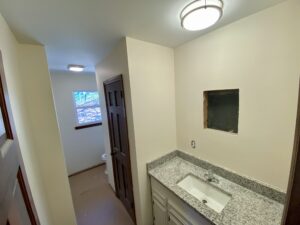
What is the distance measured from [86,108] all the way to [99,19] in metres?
2.70

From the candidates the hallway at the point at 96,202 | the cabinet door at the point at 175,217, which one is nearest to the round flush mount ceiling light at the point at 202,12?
the cabinet door at the point at 175,217

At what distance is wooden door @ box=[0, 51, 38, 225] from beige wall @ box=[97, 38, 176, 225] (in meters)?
0.99

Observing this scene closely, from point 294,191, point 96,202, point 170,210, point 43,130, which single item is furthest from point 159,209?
point 43,130

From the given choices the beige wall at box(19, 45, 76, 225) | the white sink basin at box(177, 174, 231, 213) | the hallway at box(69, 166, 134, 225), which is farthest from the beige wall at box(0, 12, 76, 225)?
the white sink basin at box(177, 174, 231, 213)

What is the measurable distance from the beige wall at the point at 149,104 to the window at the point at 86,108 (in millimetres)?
2307

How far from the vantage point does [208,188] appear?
4.94ft

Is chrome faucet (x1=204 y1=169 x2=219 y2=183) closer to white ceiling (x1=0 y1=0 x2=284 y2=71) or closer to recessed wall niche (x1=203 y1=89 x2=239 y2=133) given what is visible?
recessed wall niche (x1=203 y1=89 x2=239 y2=133)

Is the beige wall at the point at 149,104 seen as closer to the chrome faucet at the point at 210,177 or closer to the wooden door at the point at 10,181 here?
the chrome faucet at the point at 210,177

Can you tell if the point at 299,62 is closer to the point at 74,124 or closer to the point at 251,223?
the point at 251,223

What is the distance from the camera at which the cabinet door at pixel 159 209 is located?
1.54 meters

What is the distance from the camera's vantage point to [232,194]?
4.24 ft

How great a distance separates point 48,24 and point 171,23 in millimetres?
1026

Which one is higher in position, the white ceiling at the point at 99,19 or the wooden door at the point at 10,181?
the white ceiling at the point at 99,19

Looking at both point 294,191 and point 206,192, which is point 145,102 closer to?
point 206,192
